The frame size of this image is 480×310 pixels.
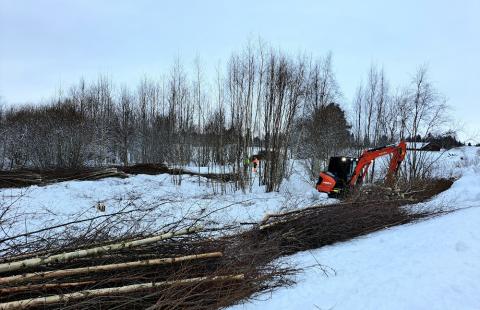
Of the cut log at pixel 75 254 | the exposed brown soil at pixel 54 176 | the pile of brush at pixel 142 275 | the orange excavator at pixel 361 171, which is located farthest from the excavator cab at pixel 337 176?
the cut log at pixel 75 254

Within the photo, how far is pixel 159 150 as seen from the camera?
111ft

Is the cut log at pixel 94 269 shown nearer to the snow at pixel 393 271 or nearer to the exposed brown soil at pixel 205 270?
the exposed brown soil at pixel 205 270

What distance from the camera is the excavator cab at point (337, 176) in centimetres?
1313

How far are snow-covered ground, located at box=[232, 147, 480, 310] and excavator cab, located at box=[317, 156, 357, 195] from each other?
562 cm

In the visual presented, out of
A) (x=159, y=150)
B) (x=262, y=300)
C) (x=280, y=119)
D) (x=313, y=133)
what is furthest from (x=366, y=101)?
(x=262, y=300)

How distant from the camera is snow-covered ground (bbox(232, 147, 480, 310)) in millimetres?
4141

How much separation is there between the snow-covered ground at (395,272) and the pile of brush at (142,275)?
41 cm

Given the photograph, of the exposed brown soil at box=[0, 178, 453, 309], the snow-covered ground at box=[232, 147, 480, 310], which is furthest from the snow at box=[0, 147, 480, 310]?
the exposed brown soil at box=[0, 178, 453, 309]

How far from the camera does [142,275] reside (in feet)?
13.5

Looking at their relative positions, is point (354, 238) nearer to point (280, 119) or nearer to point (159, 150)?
point (280, 119)

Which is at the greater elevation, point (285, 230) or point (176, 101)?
point (176, 101)

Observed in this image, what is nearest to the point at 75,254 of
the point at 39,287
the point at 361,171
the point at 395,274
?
the point at 39,287

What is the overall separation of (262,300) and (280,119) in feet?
41.8

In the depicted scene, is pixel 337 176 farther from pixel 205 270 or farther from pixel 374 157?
pixel 205 270
